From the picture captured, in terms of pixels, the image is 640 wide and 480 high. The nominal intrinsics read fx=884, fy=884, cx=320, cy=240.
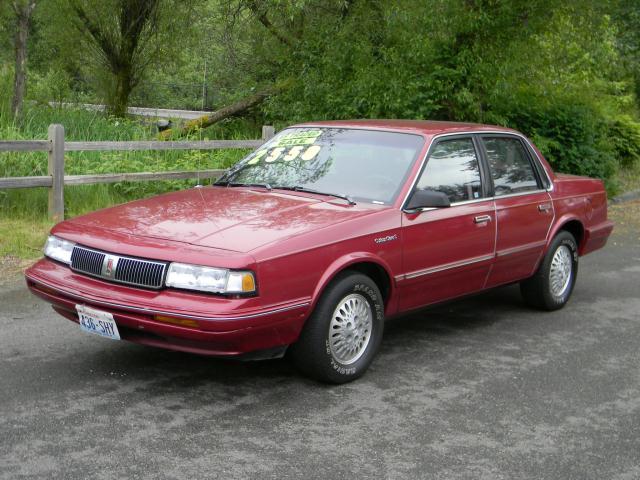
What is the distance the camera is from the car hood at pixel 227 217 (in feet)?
16.5

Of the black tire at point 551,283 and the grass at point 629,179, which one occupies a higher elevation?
the grass at point 629,179

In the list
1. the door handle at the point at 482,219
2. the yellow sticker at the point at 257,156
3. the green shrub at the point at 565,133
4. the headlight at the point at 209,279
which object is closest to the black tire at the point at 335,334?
the headlight at the point at 209,279

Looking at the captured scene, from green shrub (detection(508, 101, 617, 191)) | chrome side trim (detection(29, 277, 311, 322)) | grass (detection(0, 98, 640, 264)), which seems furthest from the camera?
green shrub (detection(508, 101, 617, 191))

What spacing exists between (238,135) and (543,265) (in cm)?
937

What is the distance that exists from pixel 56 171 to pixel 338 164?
474 cm

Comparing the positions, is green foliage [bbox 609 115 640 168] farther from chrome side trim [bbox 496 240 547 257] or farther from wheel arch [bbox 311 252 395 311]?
wheel arch [bbox 311 252 395 311]

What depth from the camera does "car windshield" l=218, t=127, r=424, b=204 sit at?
594 centimetres

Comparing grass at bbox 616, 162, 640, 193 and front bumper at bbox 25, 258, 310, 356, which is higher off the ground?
grass at bbox 616, 162, 640, 193

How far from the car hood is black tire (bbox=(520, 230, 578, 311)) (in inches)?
86.4

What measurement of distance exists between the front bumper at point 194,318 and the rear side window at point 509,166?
7.98 ft

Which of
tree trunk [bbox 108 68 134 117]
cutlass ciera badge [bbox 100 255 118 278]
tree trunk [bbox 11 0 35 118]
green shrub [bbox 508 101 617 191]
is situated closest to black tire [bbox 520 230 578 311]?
cutlass ciera badge [bbox 100 255 118 278]

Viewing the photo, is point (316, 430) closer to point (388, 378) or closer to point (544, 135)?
point (388, 378)

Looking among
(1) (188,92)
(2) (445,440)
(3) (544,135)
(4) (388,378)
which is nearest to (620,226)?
(3) (544,135)

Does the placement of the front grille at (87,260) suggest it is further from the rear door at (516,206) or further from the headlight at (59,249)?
the rear door at (516,206)
